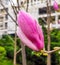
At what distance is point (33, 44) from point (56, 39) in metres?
5.14

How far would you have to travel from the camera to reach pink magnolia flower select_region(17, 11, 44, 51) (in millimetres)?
590

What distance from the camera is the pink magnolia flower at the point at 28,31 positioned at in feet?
1.94

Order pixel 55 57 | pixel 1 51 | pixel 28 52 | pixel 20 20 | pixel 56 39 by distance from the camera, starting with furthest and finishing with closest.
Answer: pixel 56 39
pixel 28 52
pixel 55 57
pixel 1 51
pixel 20 20

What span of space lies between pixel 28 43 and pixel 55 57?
14.6 ft

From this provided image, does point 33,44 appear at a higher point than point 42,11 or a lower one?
higher

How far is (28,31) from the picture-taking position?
1.96 ft

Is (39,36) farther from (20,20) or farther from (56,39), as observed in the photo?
(56,39)

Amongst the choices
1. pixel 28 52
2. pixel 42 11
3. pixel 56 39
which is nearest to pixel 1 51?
pixel 28 52

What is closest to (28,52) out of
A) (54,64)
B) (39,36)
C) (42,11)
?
(54,64)

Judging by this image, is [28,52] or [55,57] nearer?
[55,57]

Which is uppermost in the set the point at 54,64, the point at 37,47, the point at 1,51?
the point at 37,47

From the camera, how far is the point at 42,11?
9.21 metres

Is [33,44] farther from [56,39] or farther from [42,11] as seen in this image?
[42,11]

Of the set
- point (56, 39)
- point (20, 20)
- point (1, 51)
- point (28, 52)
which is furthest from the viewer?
point (56, 39)
